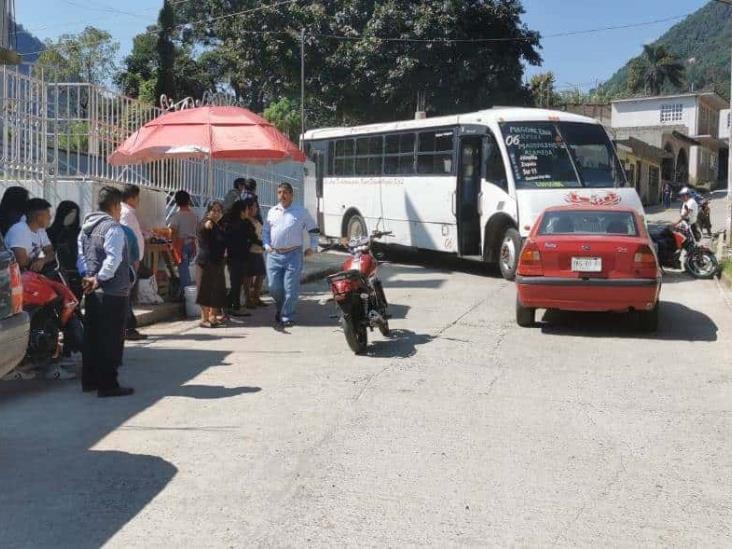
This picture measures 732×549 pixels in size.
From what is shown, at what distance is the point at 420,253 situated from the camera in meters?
21.4

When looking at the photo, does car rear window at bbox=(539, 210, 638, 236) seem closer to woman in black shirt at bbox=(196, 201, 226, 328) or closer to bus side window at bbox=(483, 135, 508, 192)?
woman in black shirt at bbox=(196, 201, 226, 328)

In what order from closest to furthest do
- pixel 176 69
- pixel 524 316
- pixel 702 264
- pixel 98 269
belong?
pixel 98 269 → pixel 524 316 → pixel 702 264 → pixel 176 69

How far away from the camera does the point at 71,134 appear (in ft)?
37.0

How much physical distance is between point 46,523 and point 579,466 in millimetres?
3015

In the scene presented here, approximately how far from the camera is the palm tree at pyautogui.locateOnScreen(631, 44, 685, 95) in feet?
265

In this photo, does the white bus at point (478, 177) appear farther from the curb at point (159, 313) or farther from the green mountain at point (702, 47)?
the green mountain at point (702, 47)

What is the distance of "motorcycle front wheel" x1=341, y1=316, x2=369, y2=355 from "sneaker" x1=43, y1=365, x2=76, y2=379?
2.59m

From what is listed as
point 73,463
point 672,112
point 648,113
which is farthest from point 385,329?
point 648,113

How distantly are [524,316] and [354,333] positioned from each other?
2.75 meters

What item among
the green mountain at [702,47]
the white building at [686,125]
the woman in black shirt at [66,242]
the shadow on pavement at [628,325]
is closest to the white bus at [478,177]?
the shadow on pavement at [628,325]

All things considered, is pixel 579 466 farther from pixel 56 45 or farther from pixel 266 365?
pixel 56 45

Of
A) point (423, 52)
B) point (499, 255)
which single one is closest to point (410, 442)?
point (499, 255)

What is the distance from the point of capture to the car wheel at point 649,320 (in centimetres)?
1023

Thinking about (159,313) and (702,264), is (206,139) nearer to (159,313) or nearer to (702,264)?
(159,313)
